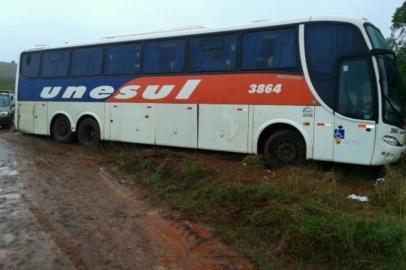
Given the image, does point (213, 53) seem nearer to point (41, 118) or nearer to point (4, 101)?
point (41, 118)

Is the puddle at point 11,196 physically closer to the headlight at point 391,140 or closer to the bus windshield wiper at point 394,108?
the headlight at point 391,140

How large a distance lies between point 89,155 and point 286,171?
18.2 feet

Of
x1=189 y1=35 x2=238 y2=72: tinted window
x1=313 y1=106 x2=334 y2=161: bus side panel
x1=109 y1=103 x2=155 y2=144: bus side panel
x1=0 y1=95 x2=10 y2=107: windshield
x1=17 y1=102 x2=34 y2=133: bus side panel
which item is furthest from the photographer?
x1=0 y1=95 x2=10 y2=107: windshield

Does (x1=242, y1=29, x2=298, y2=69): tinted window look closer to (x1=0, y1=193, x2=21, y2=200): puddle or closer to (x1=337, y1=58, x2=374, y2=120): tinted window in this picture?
(x1=337, y1=58, x2=374, y2=120): tinted window

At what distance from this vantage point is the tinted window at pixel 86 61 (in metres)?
13.2

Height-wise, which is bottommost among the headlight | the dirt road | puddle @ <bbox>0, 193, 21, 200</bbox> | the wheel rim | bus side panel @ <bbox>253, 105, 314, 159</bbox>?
the dirt road

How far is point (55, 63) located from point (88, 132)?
239 centimetres

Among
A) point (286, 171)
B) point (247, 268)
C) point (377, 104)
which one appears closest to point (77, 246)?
point (247, 268)

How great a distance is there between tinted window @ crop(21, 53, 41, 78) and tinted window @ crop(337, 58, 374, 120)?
9779 millimetres

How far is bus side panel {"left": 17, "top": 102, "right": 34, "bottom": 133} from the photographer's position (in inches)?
601

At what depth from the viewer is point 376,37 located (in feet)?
30.0

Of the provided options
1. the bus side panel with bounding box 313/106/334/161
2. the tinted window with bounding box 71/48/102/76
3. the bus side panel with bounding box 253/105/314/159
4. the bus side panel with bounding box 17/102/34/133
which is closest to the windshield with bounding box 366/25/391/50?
the bus side panel with bounding box 313/106/334/161

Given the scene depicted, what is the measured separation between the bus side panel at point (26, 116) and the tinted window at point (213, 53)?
6553 millimetres

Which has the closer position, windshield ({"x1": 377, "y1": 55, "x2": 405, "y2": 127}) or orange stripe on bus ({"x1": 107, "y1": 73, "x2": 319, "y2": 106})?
windshield ({"x1": 377, "y1": 55, "x2": 405, "y2": 127})
